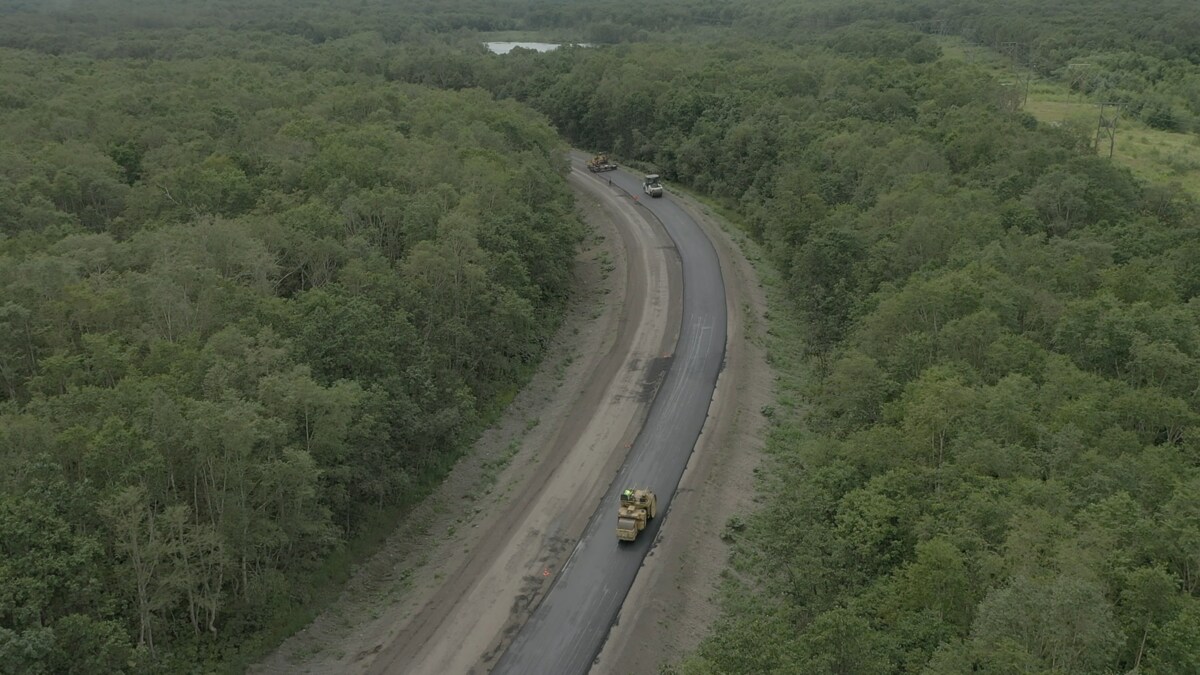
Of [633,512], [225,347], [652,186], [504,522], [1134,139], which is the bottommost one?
[504,522]

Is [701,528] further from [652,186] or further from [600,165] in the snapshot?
[600,165]

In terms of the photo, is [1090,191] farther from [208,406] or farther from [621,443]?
[208,406]

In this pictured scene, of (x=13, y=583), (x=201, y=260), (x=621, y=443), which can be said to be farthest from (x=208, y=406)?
(x=621, y=443)

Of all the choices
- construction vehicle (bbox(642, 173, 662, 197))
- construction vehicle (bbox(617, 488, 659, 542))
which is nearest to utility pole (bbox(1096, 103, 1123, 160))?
construction vehicle (bbox(642, 173, 662, 197))

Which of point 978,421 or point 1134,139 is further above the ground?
point 1134,139

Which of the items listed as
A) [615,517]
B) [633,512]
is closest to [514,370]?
[615,517]

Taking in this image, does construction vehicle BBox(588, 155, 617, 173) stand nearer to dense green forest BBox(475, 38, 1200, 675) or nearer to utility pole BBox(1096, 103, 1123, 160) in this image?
dense green forest BBox(475, 38, 1200, 675)
